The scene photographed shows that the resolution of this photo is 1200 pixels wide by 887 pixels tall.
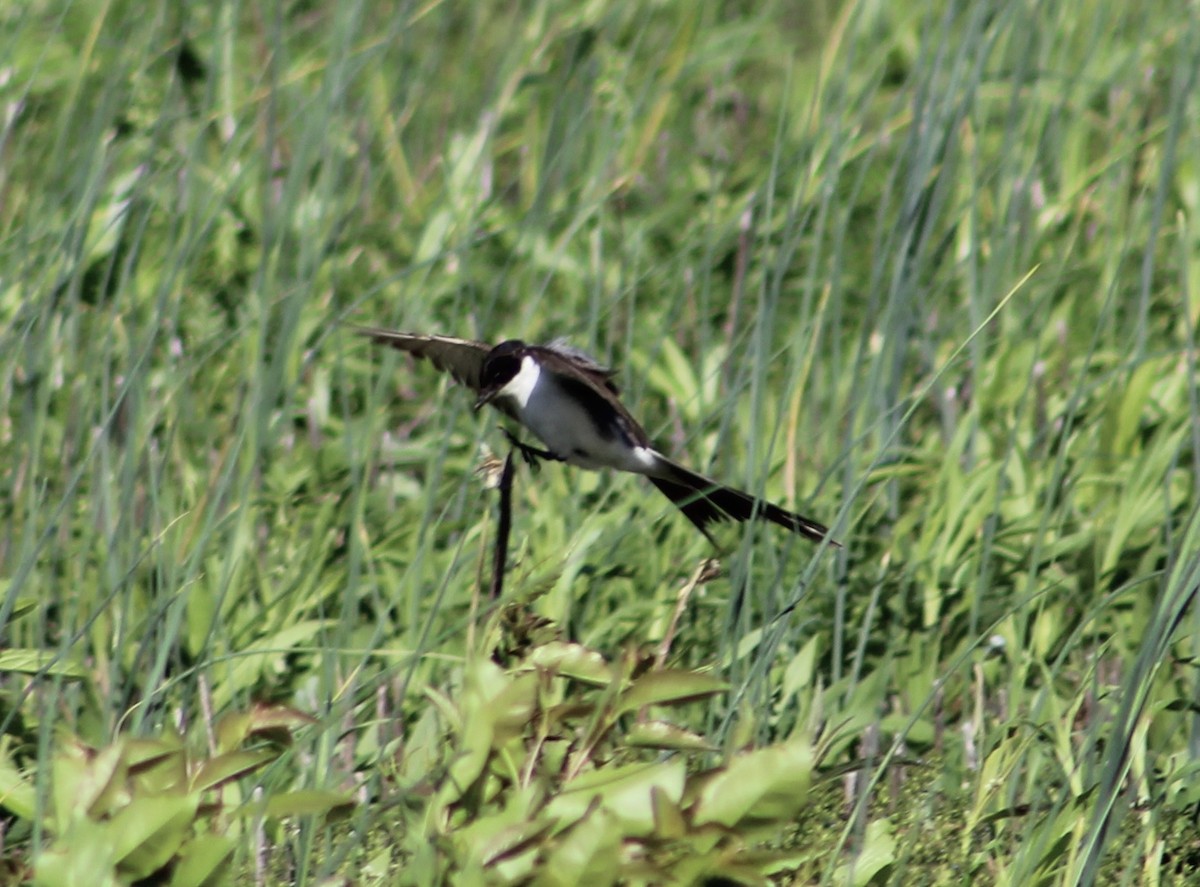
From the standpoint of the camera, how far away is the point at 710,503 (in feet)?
7.80

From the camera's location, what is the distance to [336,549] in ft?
9.46

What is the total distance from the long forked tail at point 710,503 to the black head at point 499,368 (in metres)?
0.25

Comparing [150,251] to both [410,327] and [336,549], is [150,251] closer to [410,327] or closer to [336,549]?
[410,327]

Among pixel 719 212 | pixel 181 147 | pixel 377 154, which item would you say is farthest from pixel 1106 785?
pixel 377 154

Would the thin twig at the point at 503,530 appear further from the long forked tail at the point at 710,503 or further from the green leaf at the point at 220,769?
the long forked tail at the point at 710,503

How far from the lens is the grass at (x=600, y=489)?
1693mm

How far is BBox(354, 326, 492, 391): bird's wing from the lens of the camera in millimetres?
2537

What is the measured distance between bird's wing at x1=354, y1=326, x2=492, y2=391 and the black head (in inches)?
2.9

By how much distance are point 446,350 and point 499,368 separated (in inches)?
9.8

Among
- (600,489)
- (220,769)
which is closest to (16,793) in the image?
(220,769)

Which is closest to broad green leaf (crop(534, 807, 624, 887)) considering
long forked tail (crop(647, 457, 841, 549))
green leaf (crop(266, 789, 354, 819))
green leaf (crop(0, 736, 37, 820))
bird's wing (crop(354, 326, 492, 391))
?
green leaf (crop(266, 789, 354, 819))

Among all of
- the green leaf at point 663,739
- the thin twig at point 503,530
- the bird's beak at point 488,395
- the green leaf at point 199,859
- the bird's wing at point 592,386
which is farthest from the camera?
the bird's beak at point 488,395

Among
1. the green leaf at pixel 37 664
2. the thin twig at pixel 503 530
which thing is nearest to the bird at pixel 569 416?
the thin twig at pixel 503 530

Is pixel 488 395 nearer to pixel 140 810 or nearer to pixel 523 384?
pixel 523 384
